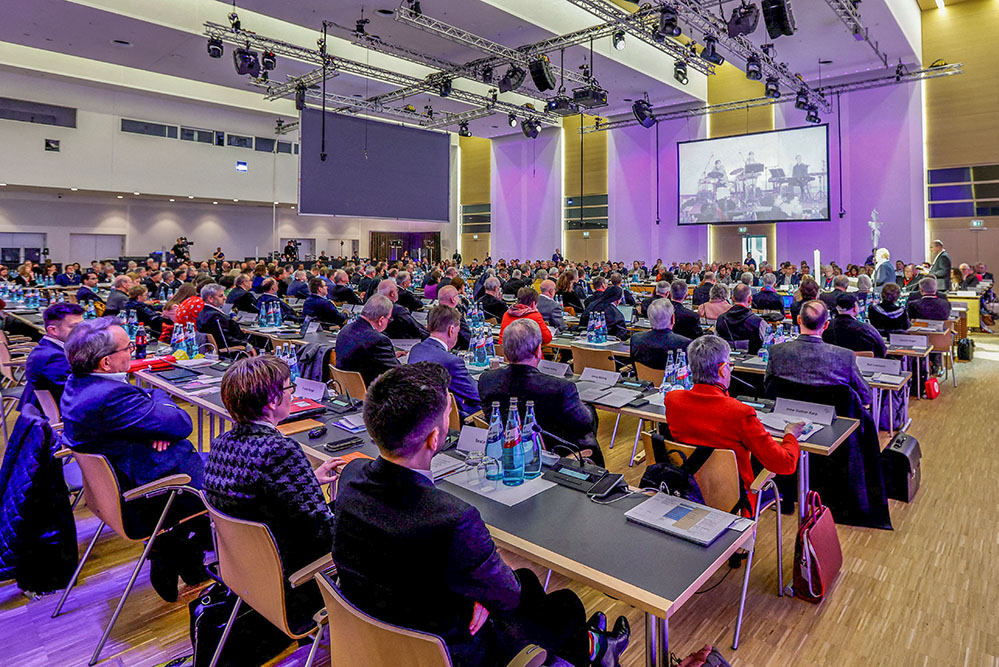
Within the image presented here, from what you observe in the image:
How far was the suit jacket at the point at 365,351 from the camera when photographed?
4.28m

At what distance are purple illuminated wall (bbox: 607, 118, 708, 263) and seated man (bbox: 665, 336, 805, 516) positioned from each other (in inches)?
663

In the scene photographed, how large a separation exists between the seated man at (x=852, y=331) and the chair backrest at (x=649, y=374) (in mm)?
Result: 1639

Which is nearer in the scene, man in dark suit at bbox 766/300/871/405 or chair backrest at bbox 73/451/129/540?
chair backrest at bbox 73/451/129/540

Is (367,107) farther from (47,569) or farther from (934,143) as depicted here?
(47,569)

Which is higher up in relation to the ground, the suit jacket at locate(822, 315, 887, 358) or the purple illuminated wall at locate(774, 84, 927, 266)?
the purple illuminated wall at locate(774, 84, 927, 266)

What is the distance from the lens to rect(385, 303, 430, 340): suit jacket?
21.4 feet

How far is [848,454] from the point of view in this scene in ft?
11.1

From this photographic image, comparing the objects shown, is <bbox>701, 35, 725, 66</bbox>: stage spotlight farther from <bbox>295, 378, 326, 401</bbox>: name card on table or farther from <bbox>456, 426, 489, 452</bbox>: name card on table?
<bbox>456, 426, 489, 452</bbox>: name card on table

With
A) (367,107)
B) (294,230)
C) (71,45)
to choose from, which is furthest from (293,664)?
(294,230)

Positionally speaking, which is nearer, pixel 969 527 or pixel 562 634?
pixel 562 634

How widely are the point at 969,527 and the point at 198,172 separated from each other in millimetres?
20460

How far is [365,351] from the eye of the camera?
4.28 m

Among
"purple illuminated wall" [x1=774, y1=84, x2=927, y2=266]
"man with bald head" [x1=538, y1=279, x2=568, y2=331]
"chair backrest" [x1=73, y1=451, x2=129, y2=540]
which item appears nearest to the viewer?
"chair backrest" [x1=73, y1=451, x2=129, y2=540]

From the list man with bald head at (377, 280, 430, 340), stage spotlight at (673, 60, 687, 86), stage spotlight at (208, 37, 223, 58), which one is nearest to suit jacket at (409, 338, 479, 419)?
man with bald head at (377, 280, 430, 340)
